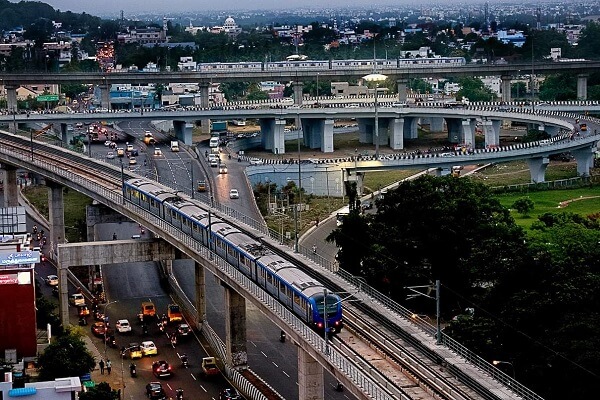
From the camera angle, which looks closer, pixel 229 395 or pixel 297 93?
pixel 229 395

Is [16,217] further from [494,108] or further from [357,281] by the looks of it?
[494,108]

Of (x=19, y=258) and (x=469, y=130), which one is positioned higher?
(x=19, y=258)

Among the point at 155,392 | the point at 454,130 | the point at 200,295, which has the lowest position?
the point at 155,392

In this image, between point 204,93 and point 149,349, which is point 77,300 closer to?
point 149,349

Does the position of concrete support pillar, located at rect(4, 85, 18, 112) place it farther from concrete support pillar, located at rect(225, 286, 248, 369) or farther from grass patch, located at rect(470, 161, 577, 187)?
concrete support pillar, located at rect(225, 286, 248, 369)

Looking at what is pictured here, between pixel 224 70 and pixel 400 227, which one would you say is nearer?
pixel 400 227

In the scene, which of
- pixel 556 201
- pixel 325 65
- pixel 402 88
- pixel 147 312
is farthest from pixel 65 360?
pixel 325 65

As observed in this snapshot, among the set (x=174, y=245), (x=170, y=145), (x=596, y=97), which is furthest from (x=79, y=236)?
(x=596, y=97)
